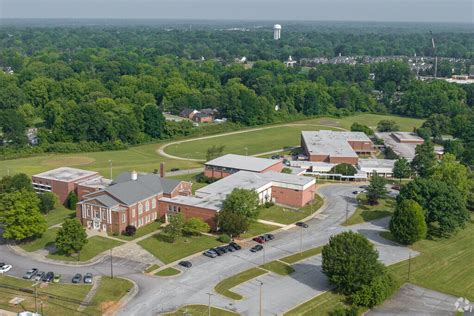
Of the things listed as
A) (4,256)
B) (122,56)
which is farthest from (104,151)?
(122,56)

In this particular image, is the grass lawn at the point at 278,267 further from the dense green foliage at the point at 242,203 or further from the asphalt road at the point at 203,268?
the dense green foliage at the point at 242,203

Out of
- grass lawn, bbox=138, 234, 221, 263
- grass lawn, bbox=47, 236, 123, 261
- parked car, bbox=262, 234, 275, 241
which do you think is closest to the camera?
grass lawn, bbox=47, 236, 123, 261

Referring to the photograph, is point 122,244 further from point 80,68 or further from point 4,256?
point 80,68

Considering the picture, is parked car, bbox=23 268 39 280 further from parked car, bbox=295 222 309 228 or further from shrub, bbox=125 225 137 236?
parked car, bbox=295 222 309 228

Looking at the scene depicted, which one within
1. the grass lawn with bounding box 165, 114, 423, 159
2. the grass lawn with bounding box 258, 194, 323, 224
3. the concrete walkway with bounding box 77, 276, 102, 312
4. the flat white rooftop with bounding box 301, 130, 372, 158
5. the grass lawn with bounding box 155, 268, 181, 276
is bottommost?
the grass lawn with bounding box 165, 114, 423, 159

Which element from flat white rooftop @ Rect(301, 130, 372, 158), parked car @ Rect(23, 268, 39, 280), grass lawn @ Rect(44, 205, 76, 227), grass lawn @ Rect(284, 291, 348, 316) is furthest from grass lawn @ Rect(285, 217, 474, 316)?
grass lawn @ Rect(44, 205, 76, 227)

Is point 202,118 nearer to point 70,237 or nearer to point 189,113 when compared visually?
point 189,113
